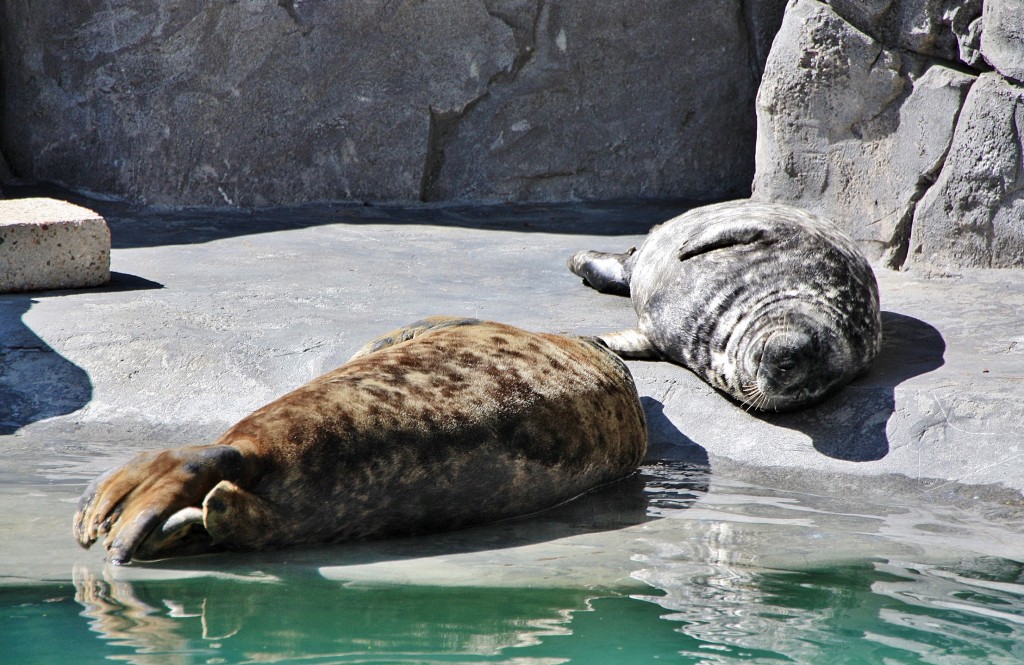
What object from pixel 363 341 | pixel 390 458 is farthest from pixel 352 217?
pixel 390 458

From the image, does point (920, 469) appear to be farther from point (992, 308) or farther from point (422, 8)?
point (422, 8)

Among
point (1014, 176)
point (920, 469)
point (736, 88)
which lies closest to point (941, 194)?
point (1014, 176)

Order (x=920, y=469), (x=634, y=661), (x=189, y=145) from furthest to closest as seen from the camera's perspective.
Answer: (x=189, y=145) < (x=920, y=469) < (x=634, y=661)

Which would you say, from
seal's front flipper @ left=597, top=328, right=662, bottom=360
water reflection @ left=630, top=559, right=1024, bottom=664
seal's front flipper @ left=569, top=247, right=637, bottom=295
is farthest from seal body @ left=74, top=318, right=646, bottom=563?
seal's front flipper @ left=569, top=247, right=637, bottom=295

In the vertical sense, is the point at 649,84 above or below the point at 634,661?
above

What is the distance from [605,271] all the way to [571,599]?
3.90 meters

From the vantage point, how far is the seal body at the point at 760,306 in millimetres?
4949

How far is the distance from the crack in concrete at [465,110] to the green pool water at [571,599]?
5738mm

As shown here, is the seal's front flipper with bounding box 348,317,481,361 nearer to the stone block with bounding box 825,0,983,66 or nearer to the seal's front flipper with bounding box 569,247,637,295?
the seal's front flipper with bounding box 569,247,637,295

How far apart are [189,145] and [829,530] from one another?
650 cm

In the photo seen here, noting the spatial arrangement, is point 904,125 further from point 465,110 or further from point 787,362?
point 465,110

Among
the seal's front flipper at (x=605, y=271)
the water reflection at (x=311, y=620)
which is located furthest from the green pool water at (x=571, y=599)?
the seal's front flipper at (x=605, y=271)

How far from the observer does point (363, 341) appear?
5.42 meters

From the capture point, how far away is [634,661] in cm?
257
